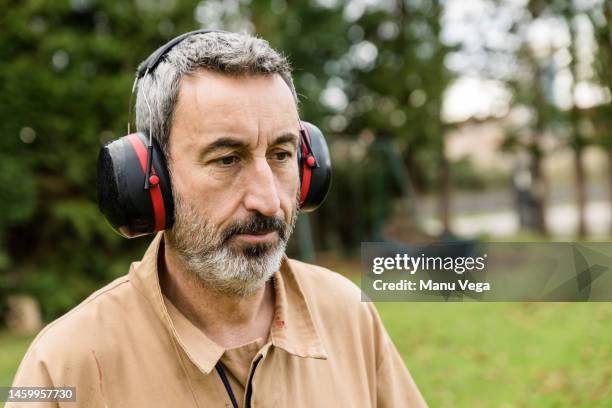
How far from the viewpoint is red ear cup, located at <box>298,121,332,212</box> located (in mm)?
2004

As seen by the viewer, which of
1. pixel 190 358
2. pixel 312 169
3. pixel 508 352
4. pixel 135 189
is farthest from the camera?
pixel 508 352

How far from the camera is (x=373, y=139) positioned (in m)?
17.6

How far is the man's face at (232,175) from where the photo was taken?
1636 mm

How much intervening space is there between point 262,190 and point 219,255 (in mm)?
222

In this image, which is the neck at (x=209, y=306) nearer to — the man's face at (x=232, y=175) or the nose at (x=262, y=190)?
the man's face at (x=232, y=175)

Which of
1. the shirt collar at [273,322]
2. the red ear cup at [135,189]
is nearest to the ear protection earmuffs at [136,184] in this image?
the red ear cup at [135,189]

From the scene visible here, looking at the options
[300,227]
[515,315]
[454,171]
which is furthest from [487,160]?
[515,315]

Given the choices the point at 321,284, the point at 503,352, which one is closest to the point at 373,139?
the point at 503,352

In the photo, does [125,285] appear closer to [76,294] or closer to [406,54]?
[76,294]

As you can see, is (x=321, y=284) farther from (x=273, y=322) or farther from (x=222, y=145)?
(x=222, y=145)

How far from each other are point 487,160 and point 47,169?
26355 mm

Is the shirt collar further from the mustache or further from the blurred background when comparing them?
the blurred background

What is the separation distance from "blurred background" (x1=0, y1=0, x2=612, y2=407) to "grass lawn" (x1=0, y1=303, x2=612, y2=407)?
0.09 feet

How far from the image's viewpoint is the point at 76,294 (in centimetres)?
988
